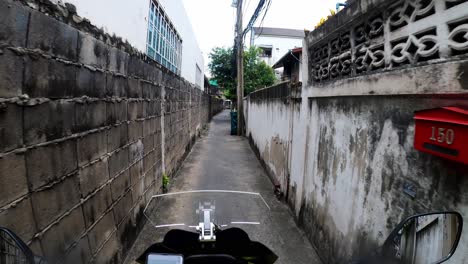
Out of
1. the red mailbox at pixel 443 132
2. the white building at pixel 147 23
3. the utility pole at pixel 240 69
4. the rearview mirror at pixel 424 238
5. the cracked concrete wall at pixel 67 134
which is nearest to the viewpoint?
the rearview mirror at pixel 424 238

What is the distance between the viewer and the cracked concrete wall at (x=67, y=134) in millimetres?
1817

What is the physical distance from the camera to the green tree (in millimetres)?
21797

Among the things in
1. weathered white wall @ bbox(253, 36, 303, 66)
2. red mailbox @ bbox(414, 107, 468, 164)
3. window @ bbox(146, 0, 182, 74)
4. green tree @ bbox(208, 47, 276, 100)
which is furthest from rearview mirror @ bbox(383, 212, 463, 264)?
weathered white wall @ bbox(253, 36, 303, 66)

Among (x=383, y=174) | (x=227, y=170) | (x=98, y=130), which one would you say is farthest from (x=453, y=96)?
(x=227, y=170)

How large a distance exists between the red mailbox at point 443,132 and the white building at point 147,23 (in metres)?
2.73

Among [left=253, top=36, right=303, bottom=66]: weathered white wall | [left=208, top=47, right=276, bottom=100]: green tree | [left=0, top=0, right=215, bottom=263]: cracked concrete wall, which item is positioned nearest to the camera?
[left=0, top=0, right=215, bottom=263]: cracked concrete wall

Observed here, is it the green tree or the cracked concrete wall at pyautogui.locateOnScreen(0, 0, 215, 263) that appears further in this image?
the green tree

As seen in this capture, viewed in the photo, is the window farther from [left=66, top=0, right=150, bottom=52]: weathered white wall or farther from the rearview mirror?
the rearview mirror

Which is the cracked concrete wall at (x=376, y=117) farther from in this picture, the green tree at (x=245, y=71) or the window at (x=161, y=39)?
the green tree at (x=245, y=71)

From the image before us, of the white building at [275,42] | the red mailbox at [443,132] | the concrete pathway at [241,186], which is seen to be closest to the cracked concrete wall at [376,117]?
the red mailbox at [443,132]

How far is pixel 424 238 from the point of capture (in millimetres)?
1561

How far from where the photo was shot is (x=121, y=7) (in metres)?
3.95

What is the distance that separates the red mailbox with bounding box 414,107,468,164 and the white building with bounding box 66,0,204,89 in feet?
8.97

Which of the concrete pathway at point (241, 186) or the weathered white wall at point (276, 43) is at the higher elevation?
the weathered white wall at point (276, 43)
